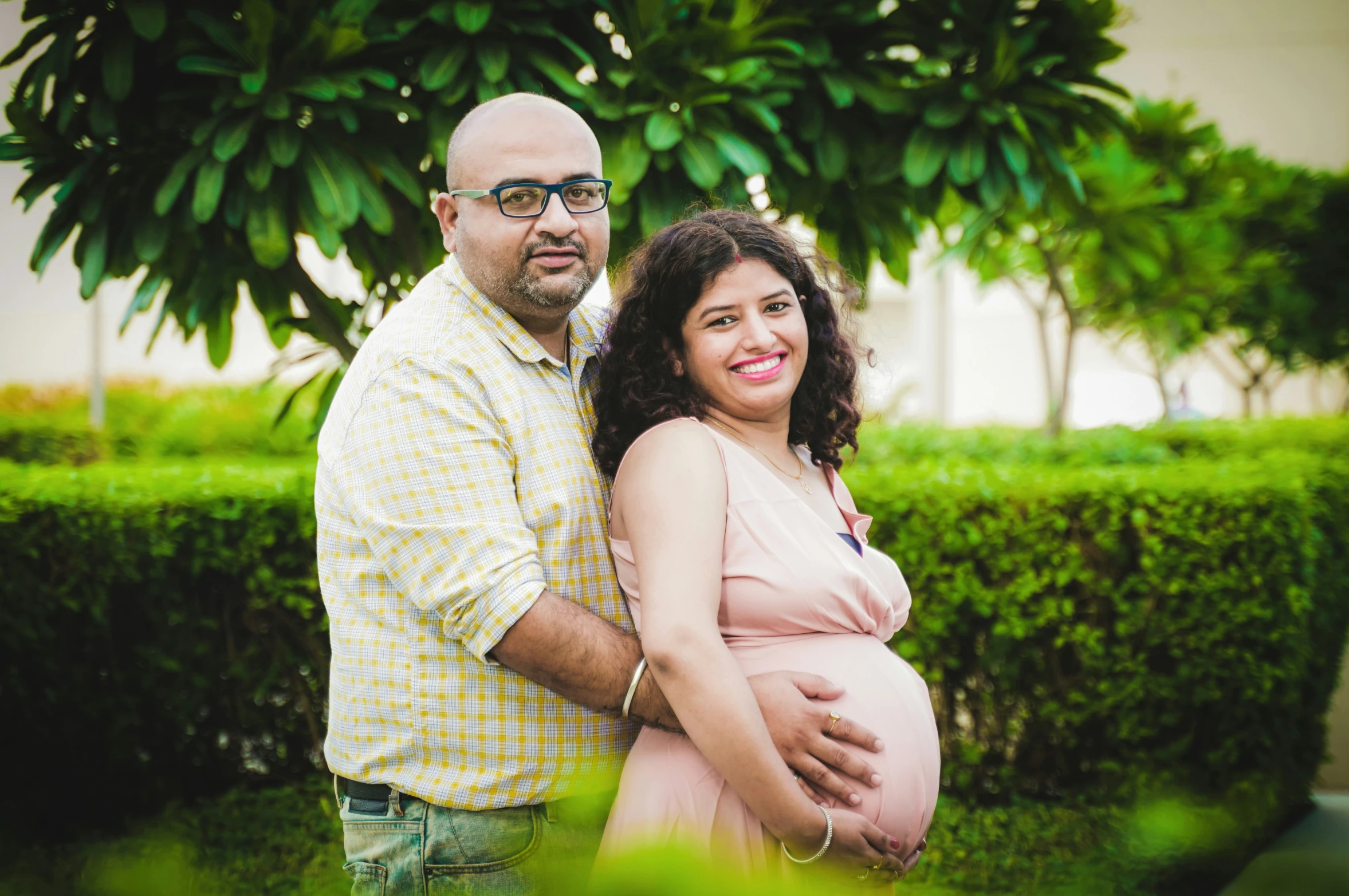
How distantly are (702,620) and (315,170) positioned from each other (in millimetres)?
1982

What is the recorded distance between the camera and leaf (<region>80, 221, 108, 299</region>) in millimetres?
3227

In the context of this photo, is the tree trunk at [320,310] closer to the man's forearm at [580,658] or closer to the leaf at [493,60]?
the leaf at [493,60]

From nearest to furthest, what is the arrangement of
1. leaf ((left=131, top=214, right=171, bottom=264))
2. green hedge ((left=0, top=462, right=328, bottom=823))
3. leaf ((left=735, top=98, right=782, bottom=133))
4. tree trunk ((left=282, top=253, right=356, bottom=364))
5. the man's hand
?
the man's hand
leaf ((left=735, top=98, right=782, bottom=133))
leaf ((left=131, top=214, right=171, bottom=264))
tree trunk ((left=282, top=253, right=356, bottom=364))
green hedge ((left=0, top=462, right=328, bottom=823))

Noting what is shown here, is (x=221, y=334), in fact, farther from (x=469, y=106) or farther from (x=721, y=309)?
(x=721, y=309)

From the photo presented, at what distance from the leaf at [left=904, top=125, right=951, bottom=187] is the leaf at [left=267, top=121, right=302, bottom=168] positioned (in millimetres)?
1866

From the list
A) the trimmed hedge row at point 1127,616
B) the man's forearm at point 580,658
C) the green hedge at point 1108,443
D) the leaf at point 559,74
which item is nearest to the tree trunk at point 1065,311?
the green hedge at point 1108,443

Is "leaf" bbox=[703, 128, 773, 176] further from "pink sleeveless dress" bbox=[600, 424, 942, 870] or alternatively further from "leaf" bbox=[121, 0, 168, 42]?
"leaf" bbox=[121, 0, 168, 42]

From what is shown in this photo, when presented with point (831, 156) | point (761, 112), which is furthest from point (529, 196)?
point (831, 156)

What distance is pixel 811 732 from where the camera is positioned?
200cm

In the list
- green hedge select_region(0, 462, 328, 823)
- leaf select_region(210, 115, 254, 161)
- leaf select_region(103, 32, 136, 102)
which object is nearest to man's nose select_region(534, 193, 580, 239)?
leaf select_region(210, 115, 254, 161)

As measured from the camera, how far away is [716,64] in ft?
10.4

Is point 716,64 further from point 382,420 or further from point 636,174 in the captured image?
point 382,420

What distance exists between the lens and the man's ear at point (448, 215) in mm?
2305

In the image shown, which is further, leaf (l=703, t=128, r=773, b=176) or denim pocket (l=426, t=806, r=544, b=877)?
leaf (l=703, t=128, r=773, b=176)
